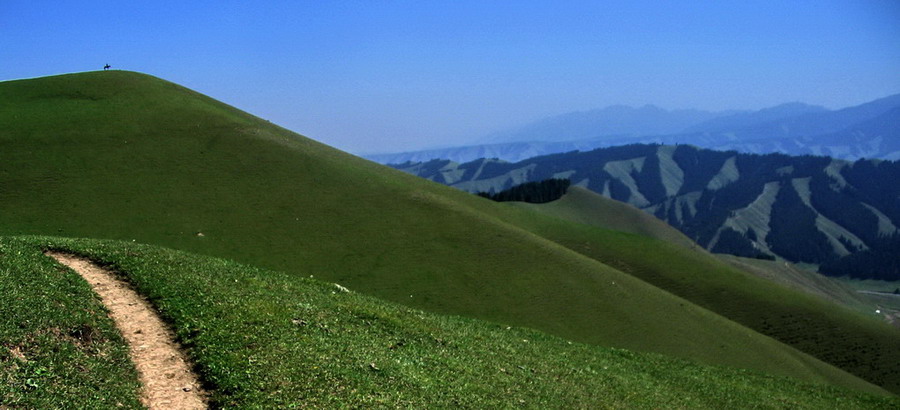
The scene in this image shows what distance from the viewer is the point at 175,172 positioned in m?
67.1

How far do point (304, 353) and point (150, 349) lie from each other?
4631 mm

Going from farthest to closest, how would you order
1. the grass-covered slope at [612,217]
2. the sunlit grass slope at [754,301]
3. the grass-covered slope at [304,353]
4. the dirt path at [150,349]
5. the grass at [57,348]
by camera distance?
the grass-covered slope at [612,217] → the sunlit grass slope at [754,301] → the grass-covered slope at [304,353] → the dirt path at [150,349] → the grass at [57,348]

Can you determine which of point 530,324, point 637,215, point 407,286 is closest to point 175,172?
point 407,286

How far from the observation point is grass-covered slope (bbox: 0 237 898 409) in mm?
15789

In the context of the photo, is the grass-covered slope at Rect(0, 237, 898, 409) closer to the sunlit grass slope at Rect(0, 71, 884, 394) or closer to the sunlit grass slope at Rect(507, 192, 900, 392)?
the sunlit grass slope at Rect(0, 71, 884, 394)

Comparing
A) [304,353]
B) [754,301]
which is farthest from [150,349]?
[754,301]

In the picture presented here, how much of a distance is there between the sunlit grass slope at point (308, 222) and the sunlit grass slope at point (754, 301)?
9.32 meters

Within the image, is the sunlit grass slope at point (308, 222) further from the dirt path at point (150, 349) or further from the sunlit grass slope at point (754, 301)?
the dirt path at point (150, 349)

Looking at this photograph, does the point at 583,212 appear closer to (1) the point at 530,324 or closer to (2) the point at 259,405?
(1) the point at 530,324

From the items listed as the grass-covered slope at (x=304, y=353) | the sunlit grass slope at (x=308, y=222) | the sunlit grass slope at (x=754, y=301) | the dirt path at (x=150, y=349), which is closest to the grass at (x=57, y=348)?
the grass-covered slope at (x=304, y=353)

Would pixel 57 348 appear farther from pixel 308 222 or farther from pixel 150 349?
pixel 308 222

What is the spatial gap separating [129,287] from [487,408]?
15011 millimetres

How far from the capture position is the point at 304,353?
18.4m

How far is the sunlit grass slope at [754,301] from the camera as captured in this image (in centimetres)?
6800
